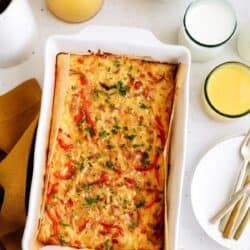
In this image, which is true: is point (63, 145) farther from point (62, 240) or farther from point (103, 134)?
point (62, 240)

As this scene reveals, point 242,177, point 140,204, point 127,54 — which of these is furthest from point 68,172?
point 242,177

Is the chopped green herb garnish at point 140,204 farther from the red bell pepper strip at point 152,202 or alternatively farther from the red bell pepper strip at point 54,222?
the red bell pepper strip at point 54,222

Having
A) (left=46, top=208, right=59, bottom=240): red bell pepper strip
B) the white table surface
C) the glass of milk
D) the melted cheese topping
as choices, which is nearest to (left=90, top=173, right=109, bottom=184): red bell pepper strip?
the melted cheese topping

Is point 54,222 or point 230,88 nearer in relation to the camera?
point 54,222

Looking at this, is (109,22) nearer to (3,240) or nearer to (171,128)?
(171,128)

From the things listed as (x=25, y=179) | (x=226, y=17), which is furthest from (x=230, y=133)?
(x=25, y=179)

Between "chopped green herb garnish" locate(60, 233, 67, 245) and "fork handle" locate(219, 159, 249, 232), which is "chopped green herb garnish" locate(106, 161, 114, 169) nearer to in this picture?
"chopped green herb garnish" locate(60, 233, 67, 245)
